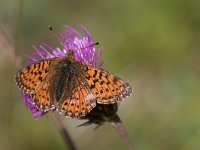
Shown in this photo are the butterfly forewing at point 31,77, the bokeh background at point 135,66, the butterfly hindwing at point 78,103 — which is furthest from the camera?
the bokeh background at point 135,66

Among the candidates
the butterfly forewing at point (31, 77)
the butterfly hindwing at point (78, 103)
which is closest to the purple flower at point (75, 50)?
the butterfly forewing at point (31, 77)

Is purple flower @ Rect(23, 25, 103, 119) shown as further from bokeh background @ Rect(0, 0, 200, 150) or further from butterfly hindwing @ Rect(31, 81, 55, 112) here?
bokeh background @ Rect(0, 0, 200, 150)

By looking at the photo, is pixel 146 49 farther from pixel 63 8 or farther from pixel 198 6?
pixel 63 8

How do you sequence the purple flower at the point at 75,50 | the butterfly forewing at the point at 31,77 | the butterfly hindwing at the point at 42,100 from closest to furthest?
1. the butterfly hindwing at the point at 42,100
2. the butterfly forewing at the point at 31,77
3. the purple flower at the point at 75,50

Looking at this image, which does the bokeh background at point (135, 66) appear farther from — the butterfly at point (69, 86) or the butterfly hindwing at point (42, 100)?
the butterfly hindwing at point (42, 100)

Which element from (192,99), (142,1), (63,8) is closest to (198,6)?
(142,1)
